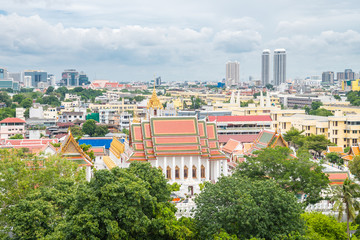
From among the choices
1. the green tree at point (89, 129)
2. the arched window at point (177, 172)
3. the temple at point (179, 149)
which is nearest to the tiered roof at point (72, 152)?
the temple at point (179, 149)

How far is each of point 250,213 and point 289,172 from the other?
11627 millimetres

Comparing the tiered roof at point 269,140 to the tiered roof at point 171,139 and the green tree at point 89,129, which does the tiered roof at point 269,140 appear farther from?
the green tree at point 89,129

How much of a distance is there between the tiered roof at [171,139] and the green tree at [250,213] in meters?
17.9

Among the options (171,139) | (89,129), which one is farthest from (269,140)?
(89,129)

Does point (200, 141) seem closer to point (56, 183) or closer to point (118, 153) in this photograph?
point (118, 153)

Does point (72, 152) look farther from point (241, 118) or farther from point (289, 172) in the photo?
point (241, 118)

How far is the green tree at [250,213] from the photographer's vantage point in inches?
1056

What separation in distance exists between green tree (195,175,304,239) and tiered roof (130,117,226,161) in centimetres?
1785

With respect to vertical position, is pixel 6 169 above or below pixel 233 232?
above

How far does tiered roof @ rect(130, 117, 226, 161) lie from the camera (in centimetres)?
4653

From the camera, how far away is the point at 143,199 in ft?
90.4

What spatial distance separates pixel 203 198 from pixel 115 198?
5.49m

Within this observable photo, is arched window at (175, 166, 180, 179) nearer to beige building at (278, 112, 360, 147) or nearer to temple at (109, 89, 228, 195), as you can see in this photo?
temple at (109, 89, 228, 195)

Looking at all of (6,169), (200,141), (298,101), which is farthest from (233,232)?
(298,101)
